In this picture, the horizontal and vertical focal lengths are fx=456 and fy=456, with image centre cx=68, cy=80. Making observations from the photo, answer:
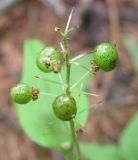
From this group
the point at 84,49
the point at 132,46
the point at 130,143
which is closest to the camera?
the point at 130,143

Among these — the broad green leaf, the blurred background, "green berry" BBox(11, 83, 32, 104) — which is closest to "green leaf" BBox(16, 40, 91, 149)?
"green berry" BBox(11, 83, 32, 104)

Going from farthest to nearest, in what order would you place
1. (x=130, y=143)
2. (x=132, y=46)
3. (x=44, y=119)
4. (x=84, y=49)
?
(x=84, y=49) < (x=132, y=46) < (x=130, y=143) < (x=44, y=119)

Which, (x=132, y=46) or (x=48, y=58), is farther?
(x=132, y=46)

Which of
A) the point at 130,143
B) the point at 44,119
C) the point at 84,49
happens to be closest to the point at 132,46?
the point at 84,49

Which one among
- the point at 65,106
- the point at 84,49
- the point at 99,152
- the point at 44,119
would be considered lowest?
the point at 99,152

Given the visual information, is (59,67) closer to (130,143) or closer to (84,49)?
(130,143)

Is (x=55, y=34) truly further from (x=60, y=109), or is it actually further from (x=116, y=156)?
(x=60, y=109)

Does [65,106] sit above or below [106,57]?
below
